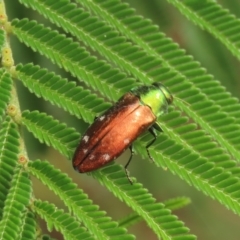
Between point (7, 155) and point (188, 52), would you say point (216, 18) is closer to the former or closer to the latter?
point (7, 155)

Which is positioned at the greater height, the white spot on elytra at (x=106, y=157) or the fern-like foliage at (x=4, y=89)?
the fern-like foliage at (x=4, y=89)

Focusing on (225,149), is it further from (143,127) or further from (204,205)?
(204,205)

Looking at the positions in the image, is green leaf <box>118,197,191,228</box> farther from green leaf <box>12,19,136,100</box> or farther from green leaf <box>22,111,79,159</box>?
green leaf <box>12,19,136,100</box>

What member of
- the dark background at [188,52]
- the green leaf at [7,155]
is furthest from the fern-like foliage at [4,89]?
the dark background at [188,52]

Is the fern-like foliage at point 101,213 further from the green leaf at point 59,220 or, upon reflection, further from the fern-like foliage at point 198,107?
the fern-like foliage at point 198,107

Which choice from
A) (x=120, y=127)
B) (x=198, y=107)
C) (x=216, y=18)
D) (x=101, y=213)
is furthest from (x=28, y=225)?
(x=216, y=18)

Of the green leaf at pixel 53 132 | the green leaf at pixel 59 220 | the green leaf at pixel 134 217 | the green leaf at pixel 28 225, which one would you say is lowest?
the green leaf at pixel 134 217

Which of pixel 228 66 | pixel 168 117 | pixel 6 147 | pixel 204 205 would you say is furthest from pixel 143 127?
pixel 204 205

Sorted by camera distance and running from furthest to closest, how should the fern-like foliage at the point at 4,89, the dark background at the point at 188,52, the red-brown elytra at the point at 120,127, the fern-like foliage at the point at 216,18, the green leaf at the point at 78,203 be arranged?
1. the dark background at the point at 188,52
2. the fern-like foliage at the point at 216,18
3. the red-brown elytra at the point at 120,127
4. the fern-like foliage at the point at 4,89
5. the green leaf at the point at 78,203
